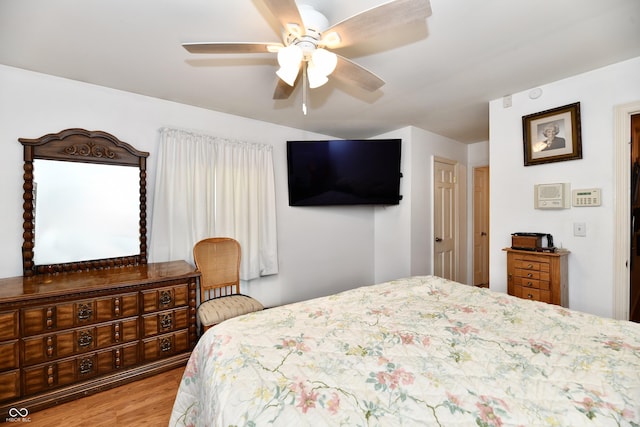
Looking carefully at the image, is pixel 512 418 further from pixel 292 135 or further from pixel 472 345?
pixel 292 135

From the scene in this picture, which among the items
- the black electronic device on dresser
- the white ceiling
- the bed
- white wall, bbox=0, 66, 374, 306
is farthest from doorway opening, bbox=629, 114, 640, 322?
white wall, bbox=0, 66, 374, 306

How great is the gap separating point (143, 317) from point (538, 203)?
3439mm

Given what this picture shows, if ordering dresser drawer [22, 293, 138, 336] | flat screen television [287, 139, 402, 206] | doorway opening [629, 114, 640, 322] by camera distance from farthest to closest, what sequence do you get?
flat screen television [287, 139, 402, 206]
doorway opening [629, 114, 640, 322]
dresser drawer [22, 293, 138, 336]

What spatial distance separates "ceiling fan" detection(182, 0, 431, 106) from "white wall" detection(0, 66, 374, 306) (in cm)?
148

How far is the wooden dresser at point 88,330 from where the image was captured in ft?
5.56

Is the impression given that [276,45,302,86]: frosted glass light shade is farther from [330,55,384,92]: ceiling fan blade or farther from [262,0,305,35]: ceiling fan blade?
[330,55,384,92]: ceiling fan blade

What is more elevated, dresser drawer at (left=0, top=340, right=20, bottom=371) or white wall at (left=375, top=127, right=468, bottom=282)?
white wall at (left=375, top=127, right=468, bottom=282)

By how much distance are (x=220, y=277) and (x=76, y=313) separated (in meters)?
1.09

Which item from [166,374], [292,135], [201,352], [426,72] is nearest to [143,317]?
[166,374]

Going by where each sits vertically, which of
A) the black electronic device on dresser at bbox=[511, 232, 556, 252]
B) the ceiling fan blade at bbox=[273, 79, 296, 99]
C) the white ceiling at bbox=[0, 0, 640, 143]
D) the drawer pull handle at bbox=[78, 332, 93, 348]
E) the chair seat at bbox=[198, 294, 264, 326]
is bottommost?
the drawer pull handle at bbox=[78, 332, 93, 348]

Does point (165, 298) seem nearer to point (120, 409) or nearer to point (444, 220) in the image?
point (120, 409)

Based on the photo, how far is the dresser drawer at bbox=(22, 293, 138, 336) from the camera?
1727 mm

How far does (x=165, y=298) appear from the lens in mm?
2164

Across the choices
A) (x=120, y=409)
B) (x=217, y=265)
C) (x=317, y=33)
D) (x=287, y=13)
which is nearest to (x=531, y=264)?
(x=317, y=33)
